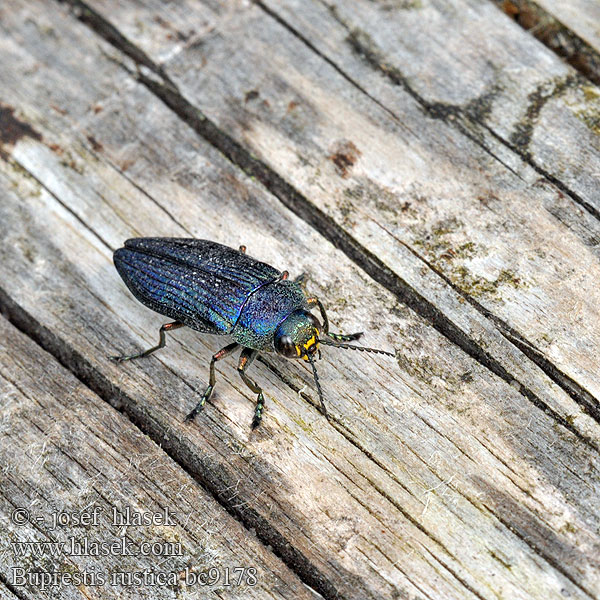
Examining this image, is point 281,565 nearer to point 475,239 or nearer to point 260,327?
point 260,327

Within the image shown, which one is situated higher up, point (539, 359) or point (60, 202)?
point (539, 359)

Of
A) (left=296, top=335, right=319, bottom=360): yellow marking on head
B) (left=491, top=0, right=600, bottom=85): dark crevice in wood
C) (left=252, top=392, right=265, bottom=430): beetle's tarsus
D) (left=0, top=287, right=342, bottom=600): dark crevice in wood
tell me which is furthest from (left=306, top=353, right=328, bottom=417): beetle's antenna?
(left=491, top=0, right=600, bottom=85): dark crevice in wood

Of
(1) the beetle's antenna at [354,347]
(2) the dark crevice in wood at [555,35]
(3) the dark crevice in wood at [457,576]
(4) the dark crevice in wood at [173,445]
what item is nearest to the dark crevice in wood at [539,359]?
(1) the beetle's antenna at [354,347]

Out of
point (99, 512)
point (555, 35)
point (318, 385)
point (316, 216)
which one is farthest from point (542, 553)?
point (555, 35)

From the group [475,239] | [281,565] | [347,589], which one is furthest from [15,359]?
[475,239]

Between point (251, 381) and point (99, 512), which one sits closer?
point (99, 512)

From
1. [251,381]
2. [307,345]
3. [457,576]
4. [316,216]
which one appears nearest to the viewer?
[457,576]

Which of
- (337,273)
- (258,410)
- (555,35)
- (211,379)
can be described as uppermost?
(555,35)

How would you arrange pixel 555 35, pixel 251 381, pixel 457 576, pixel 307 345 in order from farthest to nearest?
pixel 555 35 → pixel 251 381 → pixel 307 345 → pixel 457 576

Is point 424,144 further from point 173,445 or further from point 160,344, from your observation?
point 173,445
